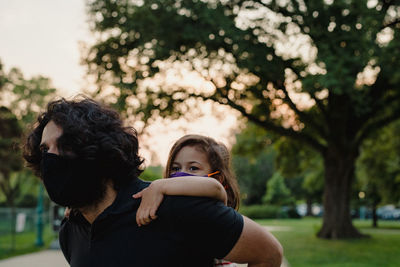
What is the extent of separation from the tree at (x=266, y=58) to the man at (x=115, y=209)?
12785 millimetres

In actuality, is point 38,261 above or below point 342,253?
above

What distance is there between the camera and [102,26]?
60.2ft

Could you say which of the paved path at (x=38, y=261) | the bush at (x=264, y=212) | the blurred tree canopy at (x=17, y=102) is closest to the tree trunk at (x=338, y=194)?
the paved path at (x=38, y=261)

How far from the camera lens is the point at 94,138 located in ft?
6.27

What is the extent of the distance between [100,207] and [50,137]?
1.10 ft

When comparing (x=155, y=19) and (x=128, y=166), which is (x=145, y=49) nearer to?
(x=155, y=19)

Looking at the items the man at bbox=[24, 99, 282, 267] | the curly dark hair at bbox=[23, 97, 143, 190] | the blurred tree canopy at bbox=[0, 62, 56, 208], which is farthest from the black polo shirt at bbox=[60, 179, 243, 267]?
the blurred tree canopy at bbox=[0, 62, 56, 208]

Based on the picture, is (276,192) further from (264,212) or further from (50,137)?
(50,137)

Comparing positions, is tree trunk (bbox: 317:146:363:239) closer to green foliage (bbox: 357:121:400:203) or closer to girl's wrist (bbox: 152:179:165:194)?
green foliage (bbox: 357:121:400:203)

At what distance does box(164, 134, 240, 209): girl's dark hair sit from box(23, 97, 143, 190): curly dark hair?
3.86 ft

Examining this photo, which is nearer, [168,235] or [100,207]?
[168,235]

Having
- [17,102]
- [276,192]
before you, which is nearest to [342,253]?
[17,102]

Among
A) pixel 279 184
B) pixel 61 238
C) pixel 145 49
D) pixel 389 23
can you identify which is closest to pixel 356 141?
pixel 389 23

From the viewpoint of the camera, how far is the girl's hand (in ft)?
5.78
